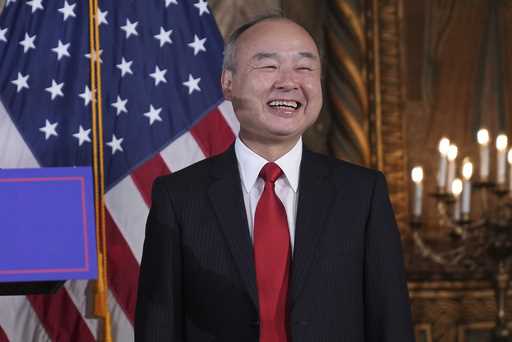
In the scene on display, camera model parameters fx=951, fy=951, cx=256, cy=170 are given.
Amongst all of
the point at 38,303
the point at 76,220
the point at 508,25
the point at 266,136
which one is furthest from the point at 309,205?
the point at 508,25

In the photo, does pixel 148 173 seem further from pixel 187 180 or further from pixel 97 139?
pixel 187 180

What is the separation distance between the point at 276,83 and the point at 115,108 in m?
2.50

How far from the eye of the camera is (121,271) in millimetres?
4672

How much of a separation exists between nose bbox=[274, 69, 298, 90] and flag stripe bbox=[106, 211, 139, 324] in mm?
2422

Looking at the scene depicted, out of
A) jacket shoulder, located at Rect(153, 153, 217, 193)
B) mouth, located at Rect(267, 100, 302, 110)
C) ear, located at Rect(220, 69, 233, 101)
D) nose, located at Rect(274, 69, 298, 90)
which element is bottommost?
jacket shoulder, located at Rect(153, 153, 217, 193)

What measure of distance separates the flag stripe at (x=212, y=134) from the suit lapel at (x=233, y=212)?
2.33 meters

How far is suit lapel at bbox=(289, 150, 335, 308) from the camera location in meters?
2.31

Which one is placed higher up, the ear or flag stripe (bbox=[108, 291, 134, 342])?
the ear

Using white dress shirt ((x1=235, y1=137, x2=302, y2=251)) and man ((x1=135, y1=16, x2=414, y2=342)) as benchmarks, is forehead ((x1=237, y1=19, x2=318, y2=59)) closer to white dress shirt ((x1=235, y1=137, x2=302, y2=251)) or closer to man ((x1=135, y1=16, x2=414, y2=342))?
man ((x1=135, y1=16, x2=414, y2=342))

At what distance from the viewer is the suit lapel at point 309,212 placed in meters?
2.31

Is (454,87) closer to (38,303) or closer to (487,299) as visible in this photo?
(487,299)

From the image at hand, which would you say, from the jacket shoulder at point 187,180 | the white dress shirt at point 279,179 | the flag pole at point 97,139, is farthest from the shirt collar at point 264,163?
the flag pole at point 97,139

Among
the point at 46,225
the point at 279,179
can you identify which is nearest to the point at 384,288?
the point at 279,179

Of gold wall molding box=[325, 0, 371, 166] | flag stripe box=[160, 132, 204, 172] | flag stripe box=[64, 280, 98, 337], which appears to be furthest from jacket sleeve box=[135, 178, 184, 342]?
gold wall molding box=[325, 0, 371, 166]
